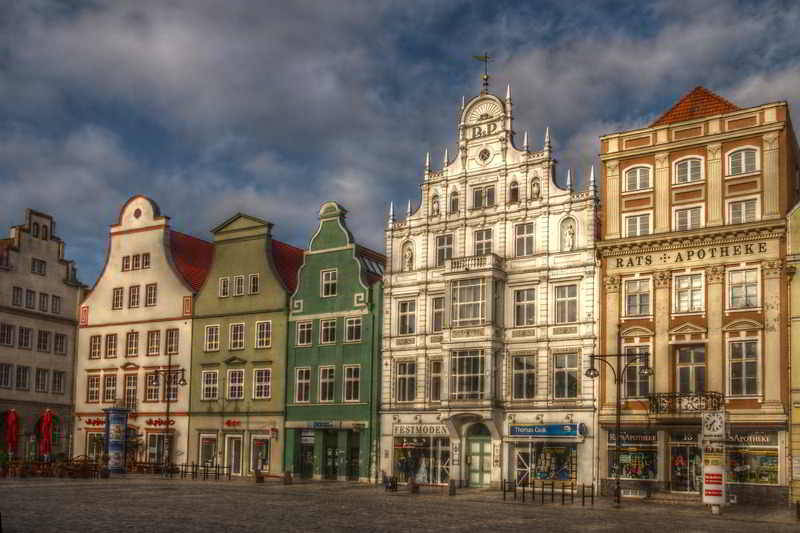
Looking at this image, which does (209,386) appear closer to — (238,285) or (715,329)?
(238,285)

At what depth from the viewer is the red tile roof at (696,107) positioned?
48281 mm

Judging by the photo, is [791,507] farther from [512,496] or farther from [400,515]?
[400,515]

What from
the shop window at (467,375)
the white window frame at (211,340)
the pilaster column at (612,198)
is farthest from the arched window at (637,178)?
the white window frame at (211,340)

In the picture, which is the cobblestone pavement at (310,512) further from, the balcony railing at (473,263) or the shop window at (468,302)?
the balcony railing at (473,263)

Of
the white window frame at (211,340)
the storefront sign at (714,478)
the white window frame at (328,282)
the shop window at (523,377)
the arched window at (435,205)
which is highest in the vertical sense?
the arched window at (435,205)

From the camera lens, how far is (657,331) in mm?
47375

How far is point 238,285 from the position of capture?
207 ft

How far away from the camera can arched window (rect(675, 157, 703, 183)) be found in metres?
47.6

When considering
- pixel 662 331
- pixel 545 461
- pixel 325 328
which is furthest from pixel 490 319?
pixel 325 328

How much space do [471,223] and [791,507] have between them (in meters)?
21.8

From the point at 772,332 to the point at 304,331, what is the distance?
27.0 meters

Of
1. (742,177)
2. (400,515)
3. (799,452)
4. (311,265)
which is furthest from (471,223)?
(400,515)

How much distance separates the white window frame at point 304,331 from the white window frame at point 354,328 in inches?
90.1

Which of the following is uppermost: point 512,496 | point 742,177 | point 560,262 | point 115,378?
point 742,177
